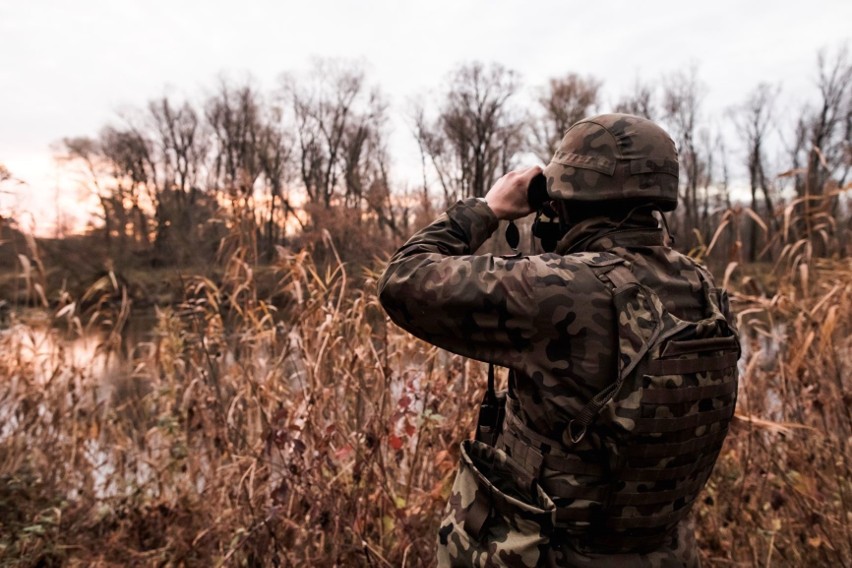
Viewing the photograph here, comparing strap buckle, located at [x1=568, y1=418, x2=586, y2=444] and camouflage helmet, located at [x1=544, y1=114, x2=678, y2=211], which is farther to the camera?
camouflage helmet, located at [x1=544, y1=114, x2=678, y2=211]

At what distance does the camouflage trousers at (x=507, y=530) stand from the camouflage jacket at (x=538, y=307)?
0.35 ft

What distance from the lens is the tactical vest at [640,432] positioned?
1264mm

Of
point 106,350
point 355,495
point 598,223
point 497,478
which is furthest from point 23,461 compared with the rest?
point 598,223

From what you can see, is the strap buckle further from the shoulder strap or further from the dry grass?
the dry grass

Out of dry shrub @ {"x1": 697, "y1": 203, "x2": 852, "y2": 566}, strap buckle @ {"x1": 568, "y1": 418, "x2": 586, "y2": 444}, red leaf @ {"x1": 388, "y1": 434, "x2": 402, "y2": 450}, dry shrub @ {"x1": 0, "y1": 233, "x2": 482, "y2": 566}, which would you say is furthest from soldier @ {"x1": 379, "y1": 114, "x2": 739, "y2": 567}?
dry shrub @ {"x1": 697, "y1": 203, "x2": 852, "y2": 566}

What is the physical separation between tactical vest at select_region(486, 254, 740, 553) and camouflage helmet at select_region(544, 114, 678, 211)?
0.18 meters

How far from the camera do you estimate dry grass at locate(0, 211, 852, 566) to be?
2.47 meters

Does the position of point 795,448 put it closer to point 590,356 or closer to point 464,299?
point 590,356

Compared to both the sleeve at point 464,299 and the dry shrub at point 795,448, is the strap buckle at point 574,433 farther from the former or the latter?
the dry shrub at point 795,448

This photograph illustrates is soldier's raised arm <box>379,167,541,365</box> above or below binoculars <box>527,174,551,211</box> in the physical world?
below

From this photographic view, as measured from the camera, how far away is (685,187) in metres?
35.6

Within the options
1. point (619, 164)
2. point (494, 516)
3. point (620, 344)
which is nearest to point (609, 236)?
point (619, 164)

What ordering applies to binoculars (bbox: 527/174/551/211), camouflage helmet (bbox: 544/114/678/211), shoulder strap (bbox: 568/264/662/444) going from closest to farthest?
shoulder strap (bbox: 568/264/662/444) < camouflage helmet (bbox: 544/114/678/211) < binoculars (bbox: 527/174/551/211)

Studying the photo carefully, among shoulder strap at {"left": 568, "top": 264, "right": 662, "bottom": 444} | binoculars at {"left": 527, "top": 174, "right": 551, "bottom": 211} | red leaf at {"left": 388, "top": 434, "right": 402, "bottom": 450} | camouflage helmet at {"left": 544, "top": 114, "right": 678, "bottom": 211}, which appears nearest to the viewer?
shoulder strap at {"left": 568, "top": 264, "right": 662, "bottom": 444}
